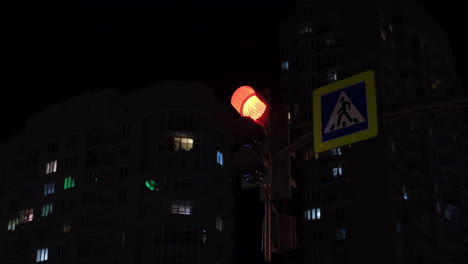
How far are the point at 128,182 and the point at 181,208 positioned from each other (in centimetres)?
899

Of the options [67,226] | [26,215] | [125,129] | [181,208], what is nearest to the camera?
[181,208]

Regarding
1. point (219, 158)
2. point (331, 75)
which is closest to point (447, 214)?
point (331, 75)

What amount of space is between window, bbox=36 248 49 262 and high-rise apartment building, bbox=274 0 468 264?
28648 mm

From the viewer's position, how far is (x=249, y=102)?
1105cm

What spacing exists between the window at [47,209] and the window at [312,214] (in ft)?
101

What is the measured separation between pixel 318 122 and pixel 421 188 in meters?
84.9

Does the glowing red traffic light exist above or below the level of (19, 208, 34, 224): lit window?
below

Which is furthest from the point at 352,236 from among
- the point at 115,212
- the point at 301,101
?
the point at 115,212

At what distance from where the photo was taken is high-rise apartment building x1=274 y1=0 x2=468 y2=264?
284 ft

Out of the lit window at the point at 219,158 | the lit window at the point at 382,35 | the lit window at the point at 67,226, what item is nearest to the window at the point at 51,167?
the lit window at the point at 67,226

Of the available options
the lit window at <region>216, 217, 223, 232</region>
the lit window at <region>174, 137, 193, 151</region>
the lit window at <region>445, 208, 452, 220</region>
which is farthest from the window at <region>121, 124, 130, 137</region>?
the lit window at <region>445, 208, 452, 220</region>

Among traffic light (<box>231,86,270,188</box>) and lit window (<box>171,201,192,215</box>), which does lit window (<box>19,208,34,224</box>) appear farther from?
traffic light (<box>231,86,270,188</box>)

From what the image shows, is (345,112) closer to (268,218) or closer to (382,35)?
(268,218)

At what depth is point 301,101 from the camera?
98250 mm
